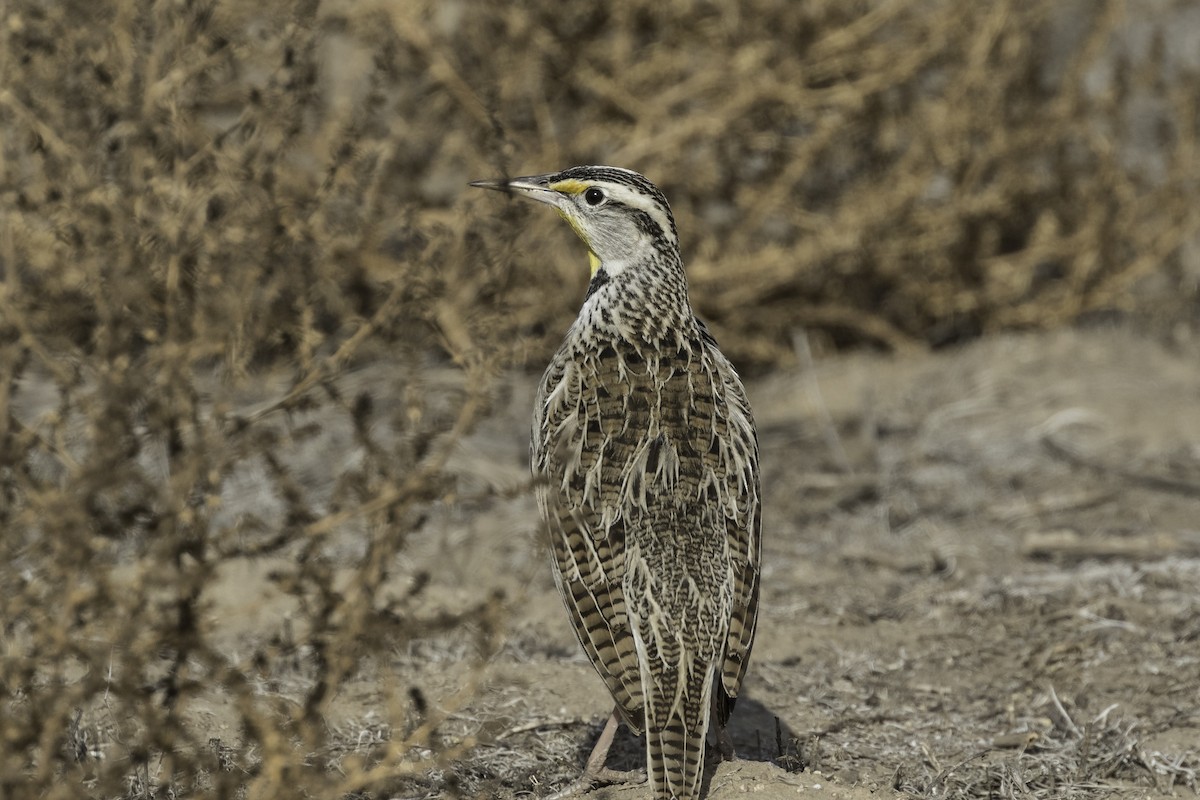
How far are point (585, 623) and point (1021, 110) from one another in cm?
722

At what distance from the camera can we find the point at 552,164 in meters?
10.0

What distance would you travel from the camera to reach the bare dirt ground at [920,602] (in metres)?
5.36

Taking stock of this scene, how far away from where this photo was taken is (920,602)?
7.19 m

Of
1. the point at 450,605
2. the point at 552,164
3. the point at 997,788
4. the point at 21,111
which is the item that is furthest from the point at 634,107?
the point at 997,788

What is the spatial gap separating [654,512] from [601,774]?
80cm

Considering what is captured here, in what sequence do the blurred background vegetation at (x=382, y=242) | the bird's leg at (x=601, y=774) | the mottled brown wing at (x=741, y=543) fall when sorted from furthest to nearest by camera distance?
the bird's leg at (x=601, y=774)
the mottled brown wing at (x=741, y=543)
the blurred background vegetation at (x=382, y=242)

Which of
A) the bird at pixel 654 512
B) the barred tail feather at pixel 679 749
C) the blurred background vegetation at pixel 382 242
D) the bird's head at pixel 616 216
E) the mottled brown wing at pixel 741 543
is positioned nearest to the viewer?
the blurred background vegetation at pixel 382 242

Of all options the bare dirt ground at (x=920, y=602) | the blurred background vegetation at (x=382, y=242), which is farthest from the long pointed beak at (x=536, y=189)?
the bare dirt ground at (x=920, y=602)

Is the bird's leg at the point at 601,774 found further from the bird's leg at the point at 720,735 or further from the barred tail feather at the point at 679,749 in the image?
the barred tail feather at the point at 679,749

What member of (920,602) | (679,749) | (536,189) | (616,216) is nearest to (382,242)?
(920,602)

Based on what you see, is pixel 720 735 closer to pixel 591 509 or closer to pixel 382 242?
pixel 591 509

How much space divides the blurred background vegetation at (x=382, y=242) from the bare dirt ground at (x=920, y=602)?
1.36 feet

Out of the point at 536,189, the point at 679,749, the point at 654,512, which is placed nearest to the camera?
the point at 679,749

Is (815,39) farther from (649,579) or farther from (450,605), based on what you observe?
(649,579)
